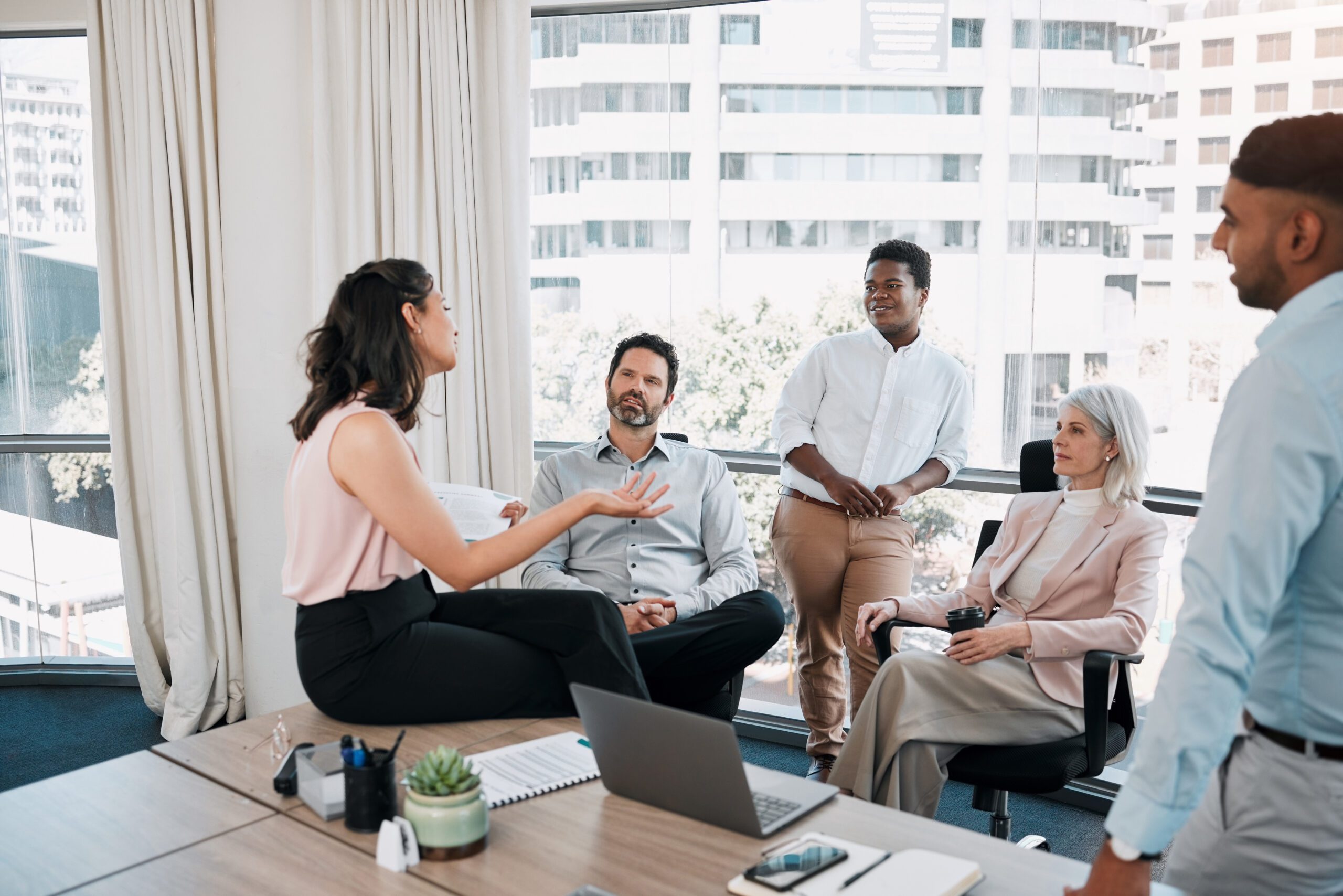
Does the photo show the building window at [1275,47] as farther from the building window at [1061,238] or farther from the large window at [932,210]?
the building window at [1061,238]

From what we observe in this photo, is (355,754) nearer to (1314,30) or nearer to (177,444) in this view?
(177,444)

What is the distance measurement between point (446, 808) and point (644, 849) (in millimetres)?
281

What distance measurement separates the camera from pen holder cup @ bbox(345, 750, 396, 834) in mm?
1562

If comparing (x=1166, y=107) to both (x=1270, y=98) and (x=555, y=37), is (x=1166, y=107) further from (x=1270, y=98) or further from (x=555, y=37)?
(x=555, y=37)

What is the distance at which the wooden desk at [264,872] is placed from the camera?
1.41 m

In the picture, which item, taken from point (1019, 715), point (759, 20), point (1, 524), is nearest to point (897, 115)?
point (759, 20)

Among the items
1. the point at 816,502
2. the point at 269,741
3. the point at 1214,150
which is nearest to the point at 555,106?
the point at 816,502

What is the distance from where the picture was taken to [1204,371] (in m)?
3.36

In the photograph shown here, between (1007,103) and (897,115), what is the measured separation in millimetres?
379

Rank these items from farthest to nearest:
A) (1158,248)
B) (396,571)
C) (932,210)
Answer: (932,210) < (1158,248) < (396,571)

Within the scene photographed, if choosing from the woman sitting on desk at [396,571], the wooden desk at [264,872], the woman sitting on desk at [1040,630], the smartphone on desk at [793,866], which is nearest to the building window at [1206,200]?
the woman sitting on desk at [1040,630]

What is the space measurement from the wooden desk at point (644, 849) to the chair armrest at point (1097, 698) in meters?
0.99

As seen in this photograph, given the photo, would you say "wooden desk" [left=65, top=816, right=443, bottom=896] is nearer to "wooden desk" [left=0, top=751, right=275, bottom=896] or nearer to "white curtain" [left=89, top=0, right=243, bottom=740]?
"wooden desk" [left=0, top=751, right=275, bottom=896]

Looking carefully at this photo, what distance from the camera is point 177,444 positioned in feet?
13.2
